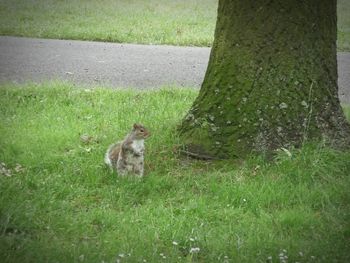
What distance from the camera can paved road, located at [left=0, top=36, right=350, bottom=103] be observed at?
788 centimetres

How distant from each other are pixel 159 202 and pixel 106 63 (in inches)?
210

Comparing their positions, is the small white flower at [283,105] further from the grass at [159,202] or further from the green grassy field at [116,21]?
the green grassy field at [116,21]

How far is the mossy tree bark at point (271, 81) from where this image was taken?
4.66m

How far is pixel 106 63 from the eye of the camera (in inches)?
352

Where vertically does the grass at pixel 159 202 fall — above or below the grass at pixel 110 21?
below

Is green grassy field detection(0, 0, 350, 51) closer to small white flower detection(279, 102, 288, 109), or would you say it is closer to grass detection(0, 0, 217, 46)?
grass detection(0, 0, 217, 46)

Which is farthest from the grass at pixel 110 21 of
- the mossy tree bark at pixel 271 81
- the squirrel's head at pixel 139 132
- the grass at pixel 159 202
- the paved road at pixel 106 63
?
the squirrel's head at pixel 139 132

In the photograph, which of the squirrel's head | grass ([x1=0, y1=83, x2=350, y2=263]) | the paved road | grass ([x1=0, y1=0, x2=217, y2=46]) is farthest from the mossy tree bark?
grass ([x1=0, y1=0, x2=217, y2=46])

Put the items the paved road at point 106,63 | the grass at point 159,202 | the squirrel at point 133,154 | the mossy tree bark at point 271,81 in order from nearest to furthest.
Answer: the grass at point 159,202, the squirrel at point 133,154, the mossy tree bark at point 271,81, the paved road at point 106,63

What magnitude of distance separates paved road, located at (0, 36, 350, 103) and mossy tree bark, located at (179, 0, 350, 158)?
2.82 metres

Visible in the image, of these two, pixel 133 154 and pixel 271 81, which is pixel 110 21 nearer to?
pixel 271 81

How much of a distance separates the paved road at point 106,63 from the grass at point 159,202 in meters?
2.29

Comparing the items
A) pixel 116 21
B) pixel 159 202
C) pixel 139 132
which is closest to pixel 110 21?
pixel 116 21

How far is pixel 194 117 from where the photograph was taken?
499cm
